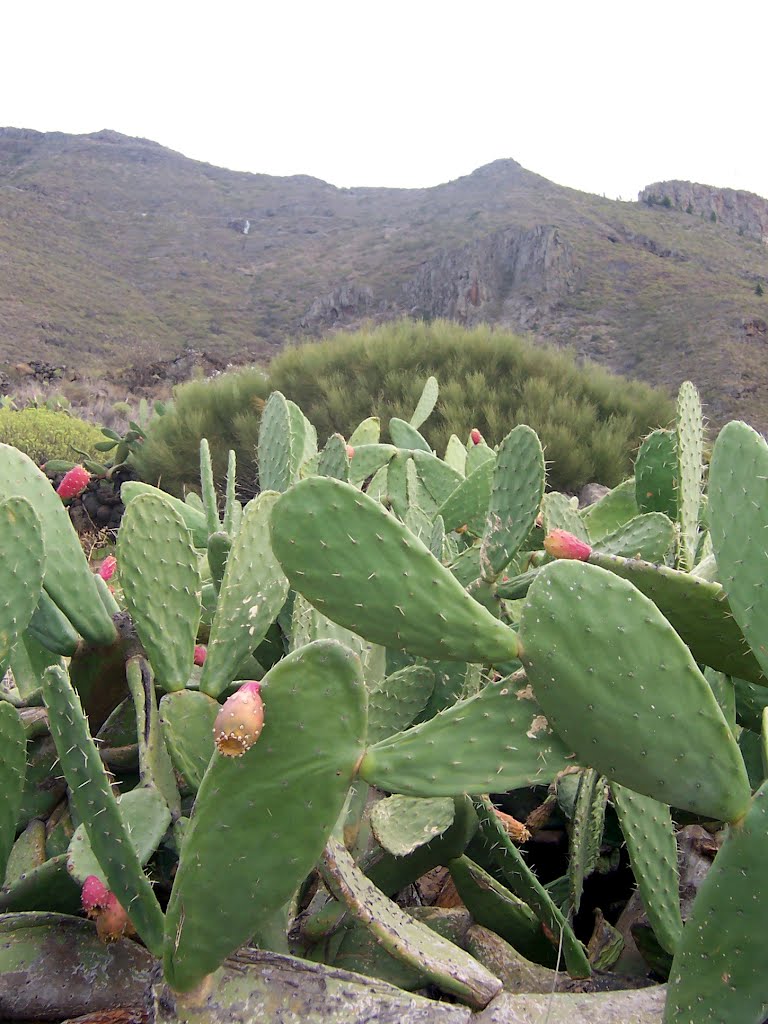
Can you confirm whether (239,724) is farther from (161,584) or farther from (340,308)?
(340,308)

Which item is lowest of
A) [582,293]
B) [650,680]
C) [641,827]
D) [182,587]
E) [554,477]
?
[554,477]

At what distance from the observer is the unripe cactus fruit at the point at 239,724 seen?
26.0 inches

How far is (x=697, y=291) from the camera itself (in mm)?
26609

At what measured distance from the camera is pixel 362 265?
138 feet

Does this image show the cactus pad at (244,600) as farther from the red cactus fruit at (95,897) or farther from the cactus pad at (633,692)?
the cactus pad at (633,692)

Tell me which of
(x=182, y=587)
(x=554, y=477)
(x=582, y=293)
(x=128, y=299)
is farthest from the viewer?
(x=128, y=299)

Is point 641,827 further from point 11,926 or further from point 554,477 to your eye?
point 554,477

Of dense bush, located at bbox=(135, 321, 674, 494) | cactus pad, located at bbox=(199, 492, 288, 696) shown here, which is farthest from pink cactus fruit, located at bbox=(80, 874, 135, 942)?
dense bush, located at bbox=(135, 321, 674, 494)

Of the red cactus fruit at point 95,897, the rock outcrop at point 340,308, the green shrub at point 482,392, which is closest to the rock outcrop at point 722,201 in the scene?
the rock outcrop at point 340,308

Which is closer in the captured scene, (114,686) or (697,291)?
(114,686)

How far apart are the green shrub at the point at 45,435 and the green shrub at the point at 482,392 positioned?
2341mm

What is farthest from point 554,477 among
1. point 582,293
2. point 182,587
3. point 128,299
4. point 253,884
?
point 128,299

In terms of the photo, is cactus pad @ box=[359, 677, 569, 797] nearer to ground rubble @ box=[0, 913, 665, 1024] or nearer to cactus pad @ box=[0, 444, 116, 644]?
ground rubble @ box=[0, 913, 665, 1024]

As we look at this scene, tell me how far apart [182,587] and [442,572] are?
514 mm
